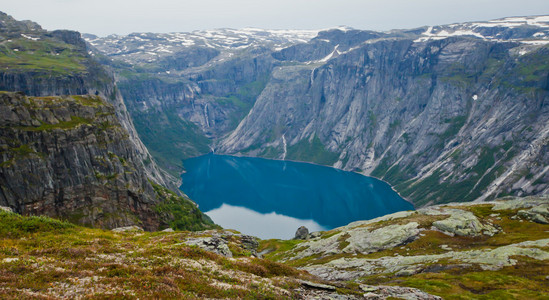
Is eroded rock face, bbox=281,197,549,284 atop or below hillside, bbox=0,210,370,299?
below

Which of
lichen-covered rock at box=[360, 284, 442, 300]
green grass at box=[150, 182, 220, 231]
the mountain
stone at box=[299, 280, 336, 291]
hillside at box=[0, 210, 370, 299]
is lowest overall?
green grass at box=[150, 182, 220, 231]

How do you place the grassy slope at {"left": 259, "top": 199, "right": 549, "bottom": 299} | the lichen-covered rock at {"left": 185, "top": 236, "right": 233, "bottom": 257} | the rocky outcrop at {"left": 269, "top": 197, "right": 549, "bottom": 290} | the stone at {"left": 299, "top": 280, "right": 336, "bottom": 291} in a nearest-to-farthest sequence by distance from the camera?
the stone at {"left": 299, "top": 280, "right": 336, "bottom": 291} → the grassy slope at {"left": 259, "top": 199, "right": 549, "bottom": 299} → the rocky outcrop at {"left": 269, "top": 197, "right": 549, "bottom": 290} → the lichen-covered rock at {"left": 185, "top": 236, "right": 233, "bottom": 257}

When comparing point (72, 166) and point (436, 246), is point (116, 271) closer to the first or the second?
point (436, 246)

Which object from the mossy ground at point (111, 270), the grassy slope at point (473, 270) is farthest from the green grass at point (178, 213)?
the mossy ground at point (111, 270)

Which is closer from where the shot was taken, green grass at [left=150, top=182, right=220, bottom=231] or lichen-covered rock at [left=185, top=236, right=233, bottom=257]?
lichen-covered rock at [left=185, top=236, right=233, bottom=257]

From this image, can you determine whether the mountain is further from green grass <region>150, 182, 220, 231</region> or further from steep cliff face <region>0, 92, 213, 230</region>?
green grass <region>150, 182, 220, 231</region>

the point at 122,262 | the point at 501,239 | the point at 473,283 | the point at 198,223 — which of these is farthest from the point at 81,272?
the point at 198,223

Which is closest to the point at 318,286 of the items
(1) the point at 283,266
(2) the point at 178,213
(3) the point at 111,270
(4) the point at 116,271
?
(1) the point at 283,266

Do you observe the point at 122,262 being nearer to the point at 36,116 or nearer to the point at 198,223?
the point at 36,116

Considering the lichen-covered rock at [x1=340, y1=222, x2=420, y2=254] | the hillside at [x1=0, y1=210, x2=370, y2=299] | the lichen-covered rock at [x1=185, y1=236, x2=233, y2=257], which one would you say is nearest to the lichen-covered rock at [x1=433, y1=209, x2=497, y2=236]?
the lichen-covered rock at [x1=340, y1=222, x2=420, y2=254]
